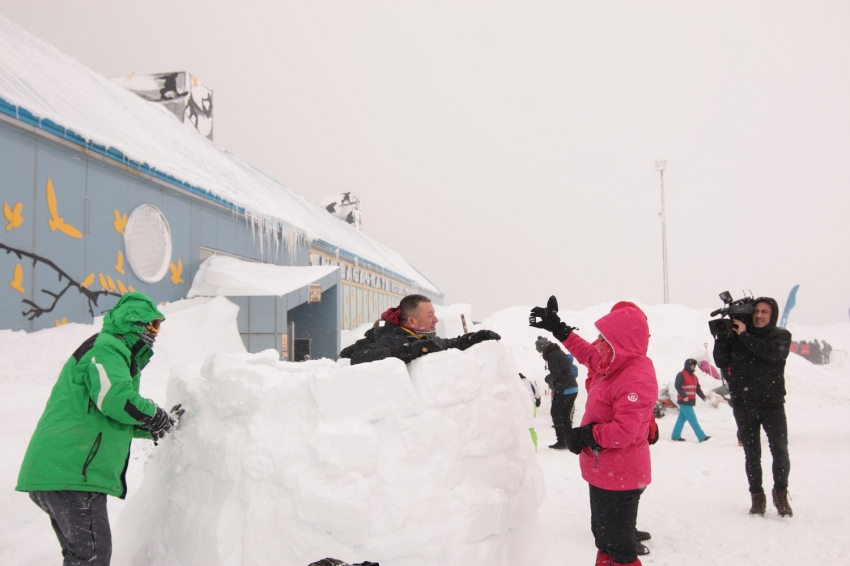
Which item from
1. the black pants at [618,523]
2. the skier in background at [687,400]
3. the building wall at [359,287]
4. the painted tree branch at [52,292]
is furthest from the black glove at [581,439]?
the building wall at [359,287]

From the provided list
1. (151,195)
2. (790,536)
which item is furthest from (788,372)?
(151,195)

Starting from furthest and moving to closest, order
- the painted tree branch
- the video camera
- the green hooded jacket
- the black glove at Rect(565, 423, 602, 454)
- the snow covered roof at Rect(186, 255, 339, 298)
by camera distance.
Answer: the snow covered roof at Rect(186, 255, 339, 298)
the painted tree branch
the video camera
the black glove at Rect(565, 423, 602, 454)
the green hooded jacket

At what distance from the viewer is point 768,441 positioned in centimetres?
413

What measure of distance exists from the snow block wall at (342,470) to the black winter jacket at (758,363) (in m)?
2.23

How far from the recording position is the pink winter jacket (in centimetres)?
264

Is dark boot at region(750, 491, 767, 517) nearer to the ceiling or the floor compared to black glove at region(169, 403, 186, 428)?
nearer to the floor

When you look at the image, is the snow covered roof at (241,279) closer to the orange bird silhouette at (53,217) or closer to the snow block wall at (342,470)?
the orange bird silhouette at (53,217)

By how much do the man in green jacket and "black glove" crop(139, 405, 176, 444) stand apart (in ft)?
0.12

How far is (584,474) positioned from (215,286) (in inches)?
368

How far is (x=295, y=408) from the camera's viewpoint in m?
2.83

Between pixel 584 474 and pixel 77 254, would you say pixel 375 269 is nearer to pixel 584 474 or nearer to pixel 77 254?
pixel 77 254

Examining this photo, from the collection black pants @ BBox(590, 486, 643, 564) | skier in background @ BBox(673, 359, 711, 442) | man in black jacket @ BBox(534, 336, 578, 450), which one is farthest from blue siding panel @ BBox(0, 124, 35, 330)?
skier in background @ BBox(673, 359, 711, 442)

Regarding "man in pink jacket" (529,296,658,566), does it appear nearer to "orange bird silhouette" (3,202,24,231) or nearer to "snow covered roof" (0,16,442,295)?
"orange bird silhouette" (3,202,24,231)

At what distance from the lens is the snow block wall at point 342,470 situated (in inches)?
102
